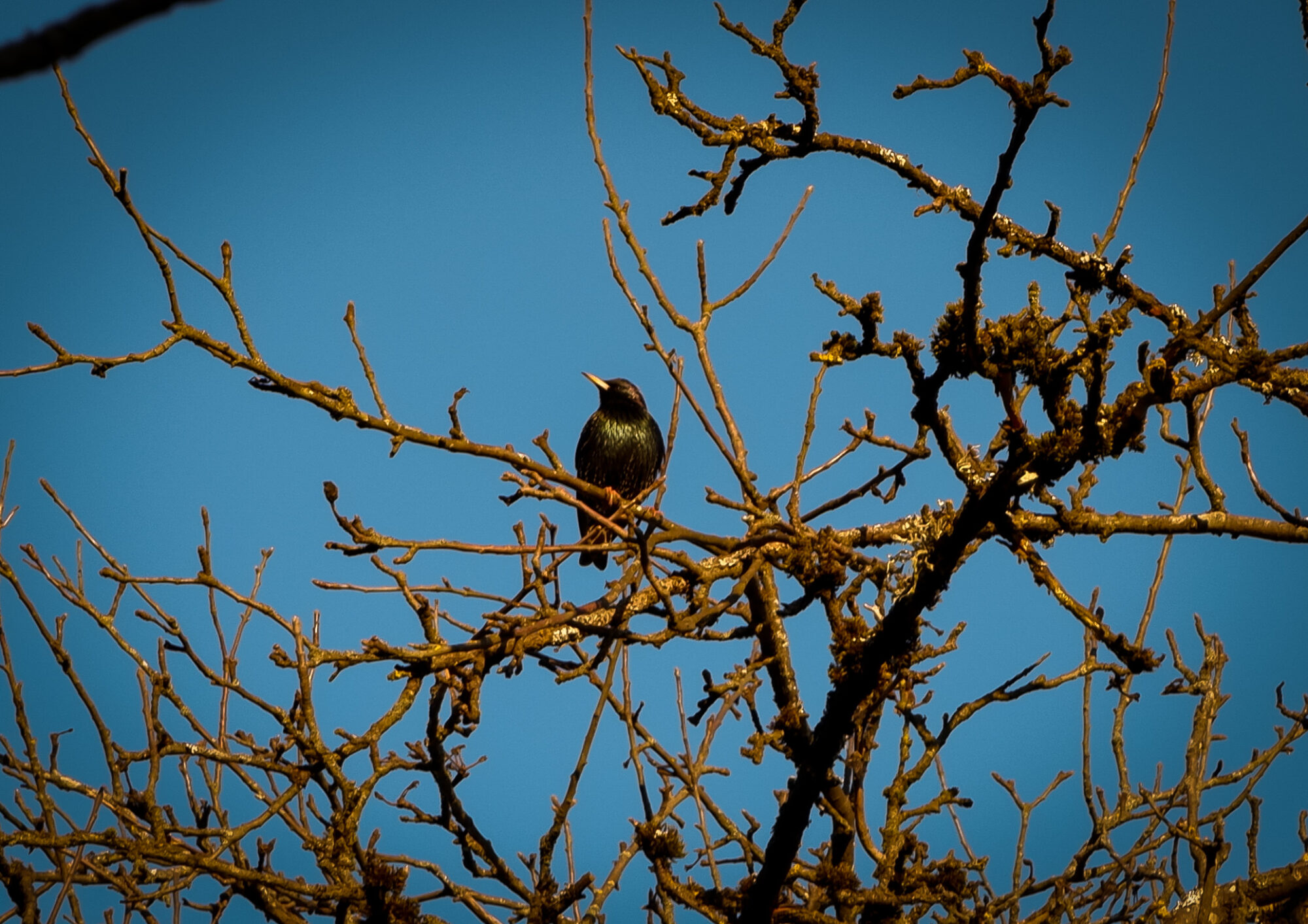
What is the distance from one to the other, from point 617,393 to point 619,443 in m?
0.38

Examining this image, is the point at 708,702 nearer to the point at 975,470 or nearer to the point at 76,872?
the point at 975,470

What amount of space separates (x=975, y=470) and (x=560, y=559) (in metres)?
1.07

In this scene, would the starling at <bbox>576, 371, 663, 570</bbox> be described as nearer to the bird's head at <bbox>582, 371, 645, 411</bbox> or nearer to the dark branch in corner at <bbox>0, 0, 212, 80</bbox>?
the bird's head at <bbox>582, 371, 645, 411</bbox>

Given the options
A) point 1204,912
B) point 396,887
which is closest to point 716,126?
point 396,887

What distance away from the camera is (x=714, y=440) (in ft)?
10.3

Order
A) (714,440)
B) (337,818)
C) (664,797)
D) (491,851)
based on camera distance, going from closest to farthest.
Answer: (337,818) < (714,440) < (491,851) < (664,797)

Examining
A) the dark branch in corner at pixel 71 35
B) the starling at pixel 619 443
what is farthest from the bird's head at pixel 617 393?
the dark branch in corner at pixel 71 35

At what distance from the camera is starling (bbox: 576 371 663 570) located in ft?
25.4

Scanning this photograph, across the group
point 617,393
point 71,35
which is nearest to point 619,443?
point 617,393

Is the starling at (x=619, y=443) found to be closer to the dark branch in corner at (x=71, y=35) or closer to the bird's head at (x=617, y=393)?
the bird's head at (x=617, y=393)

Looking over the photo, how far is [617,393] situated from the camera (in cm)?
795

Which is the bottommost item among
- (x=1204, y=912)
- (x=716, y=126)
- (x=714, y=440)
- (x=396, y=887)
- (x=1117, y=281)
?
(x=1204, y=912)

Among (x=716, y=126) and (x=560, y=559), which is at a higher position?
(x=716, y=126)

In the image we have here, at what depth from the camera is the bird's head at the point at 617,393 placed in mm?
7941
